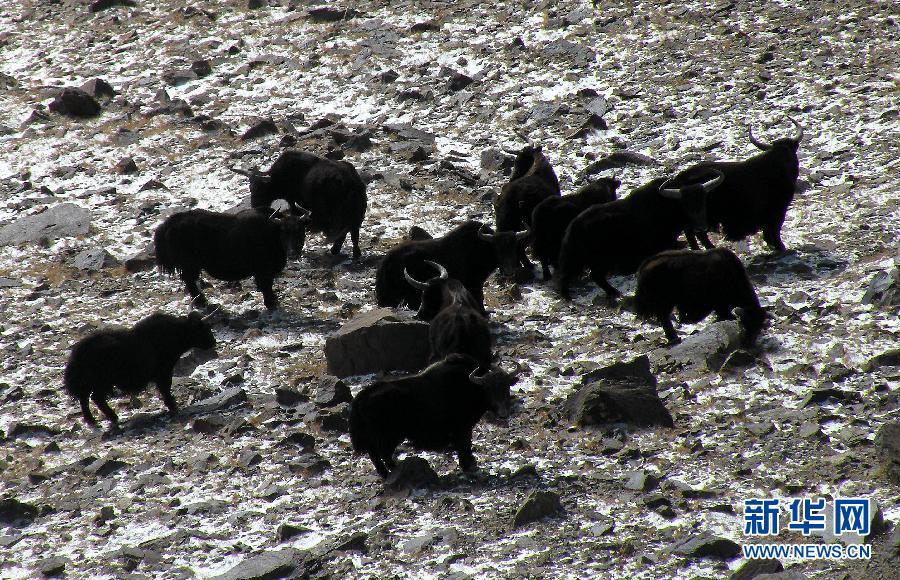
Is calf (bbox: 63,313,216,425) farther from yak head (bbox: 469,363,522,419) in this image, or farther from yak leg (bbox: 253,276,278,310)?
yak head (bbox: 469,363,522,419)

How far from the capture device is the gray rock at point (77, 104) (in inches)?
771

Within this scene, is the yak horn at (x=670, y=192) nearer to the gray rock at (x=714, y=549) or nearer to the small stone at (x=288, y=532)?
the gray rock at (x=714, y=549)

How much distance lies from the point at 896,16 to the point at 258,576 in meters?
15.8

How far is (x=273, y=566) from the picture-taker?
726cm

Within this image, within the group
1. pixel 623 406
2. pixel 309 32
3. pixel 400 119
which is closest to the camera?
pixel 623 406

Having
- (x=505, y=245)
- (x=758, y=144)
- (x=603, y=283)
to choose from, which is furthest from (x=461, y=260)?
(x=758, y=144)

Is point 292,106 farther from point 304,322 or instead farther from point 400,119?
point 304,322

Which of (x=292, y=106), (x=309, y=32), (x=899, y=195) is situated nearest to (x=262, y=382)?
(x=899, y=195)

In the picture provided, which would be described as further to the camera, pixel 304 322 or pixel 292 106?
pixel 292 106

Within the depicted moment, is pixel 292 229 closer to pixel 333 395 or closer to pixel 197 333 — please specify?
pixel 197 333

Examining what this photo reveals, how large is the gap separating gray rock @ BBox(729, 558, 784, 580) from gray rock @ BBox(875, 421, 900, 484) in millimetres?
1336

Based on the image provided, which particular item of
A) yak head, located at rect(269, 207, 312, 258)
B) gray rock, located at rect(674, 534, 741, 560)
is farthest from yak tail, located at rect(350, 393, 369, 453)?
yak head, located at rect(269, 207, 312, 258)

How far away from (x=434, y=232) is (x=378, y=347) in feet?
12.1

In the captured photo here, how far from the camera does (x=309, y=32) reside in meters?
22.0
